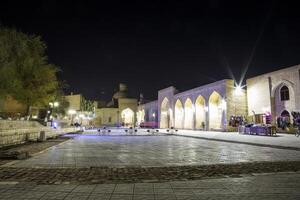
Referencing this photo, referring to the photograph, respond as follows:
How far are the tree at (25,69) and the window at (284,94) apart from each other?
24036 millimetres

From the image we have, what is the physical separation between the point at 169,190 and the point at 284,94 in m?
28.9

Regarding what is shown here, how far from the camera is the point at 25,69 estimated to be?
21.5m

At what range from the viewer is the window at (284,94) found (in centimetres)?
2872

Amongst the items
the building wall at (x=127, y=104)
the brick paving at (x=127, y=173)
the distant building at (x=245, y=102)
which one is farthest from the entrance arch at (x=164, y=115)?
the brick paving at (x=127, y=173)

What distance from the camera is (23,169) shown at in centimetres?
609

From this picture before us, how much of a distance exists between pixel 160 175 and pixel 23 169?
319cm

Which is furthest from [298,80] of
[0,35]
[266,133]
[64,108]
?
[64,108]

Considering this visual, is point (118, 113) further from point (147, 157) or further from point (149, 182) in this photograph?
point (149, 182)

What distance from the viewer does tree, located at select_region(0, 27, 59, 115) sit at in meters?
18.7

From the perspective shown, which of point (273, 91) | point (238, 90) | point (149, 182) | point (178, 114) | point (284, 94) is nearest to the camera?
point (149, 182)

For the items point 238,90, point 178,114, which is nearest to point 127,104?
point 178,114

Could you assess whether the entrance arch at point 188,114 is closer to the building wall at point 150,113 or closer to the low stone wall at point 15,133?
the building wall at point 150,113

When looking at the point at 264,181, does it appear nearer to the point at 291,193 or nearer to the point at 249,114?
the point at 291,193

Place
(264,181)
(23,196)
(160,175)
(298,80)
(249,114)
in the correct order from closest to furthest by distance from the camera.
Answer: (23,196), (264,181), (160,175), (298,80), (249,114)
